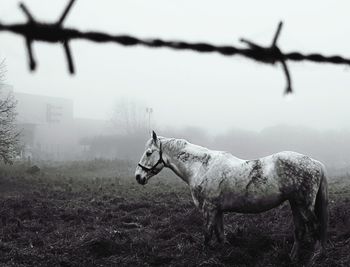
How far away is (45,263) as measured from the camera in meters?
5.96

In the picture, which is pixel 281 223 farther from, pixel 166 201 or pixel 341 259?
pixel 166 201

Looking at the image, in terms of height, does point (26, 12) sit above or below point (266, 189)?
above

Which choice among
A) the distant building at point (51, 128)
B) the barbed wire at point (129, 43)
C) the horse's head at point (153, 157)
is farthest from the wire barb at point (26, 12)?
the distant building at point (51, 128)

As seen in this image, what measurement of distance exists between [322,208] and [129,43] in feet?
16.4

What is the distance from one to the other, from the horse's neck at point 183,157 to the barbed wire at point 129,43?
4497 mm

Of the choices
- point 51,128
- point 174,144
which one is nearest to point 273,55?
point 174,144

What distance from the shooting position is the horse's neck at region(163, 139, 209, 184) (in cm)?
643

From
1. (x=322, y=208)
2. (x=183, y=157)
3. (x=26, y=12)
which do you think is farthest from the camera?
(x=183, y=157)

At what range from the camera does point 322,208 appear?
18.9ft

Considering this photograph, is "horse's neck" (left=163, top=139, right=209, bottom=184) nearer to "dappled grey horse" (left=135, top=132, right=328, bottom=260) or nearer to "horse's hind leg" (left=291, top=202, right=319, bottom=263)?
"dappled grey horse" (left=135, top=132, right=328, bottom=260)

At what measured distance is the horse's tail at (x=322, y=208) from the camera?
5.63m

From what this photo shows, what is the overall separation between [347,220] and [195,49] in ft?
21.5

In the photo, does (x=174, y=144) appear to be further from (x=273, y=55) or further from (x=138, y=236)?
(x=273, y=55)

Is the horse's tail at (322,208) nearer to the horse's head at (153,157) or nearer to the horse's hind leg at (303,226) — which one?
the horse's hind leg at (303,226)
